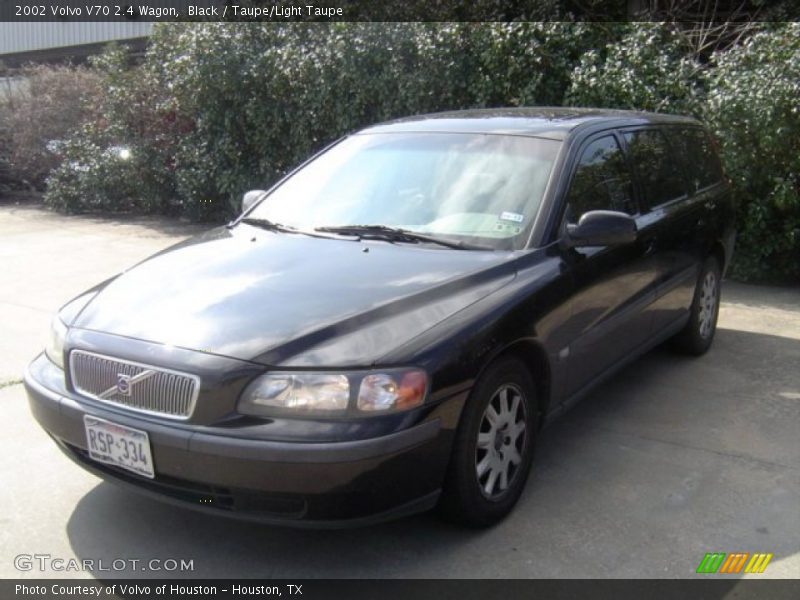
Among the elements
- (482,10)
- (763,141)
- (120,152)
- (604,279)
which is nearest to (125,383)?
(604,279)

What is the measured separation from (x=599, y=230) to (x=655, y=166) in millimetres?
1482

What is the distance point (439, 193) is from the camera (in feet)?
13.4

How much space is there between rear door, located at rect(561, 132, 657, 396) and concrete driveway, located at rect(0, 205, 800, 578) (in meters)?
0.45

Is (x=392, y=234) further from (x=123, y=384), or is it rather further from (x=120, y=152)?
(x=120, y=152)

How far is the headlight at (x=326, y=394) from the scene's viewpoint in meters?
2.82

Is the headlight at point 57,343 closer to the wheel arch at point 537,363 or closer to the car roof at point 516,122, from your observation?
the wheel arch at point 537,363

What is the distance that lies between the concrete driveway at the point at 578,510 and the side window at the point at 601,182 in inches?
47.3

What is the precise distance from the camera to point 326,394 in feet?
9.27

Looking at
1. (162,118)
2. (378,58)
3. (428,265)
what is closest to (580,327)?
(428,265)

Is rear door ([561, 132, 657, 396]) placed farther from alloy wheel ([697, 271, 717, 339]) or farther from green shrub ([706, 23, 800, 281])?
green shrub ([706, 23, 800, 281])

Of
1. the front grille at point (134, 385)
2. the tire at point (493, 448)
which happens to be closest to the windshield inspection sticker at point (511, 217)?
the tire at point (493, 448)

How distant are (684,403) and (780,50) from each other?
3916 mm

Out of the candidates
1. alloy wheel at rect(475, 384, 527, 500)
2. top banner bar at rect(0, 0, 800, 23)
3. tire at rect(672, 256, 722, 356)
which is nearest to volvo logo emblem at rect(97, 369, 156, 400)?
alloy wheel at rect(475, 384, 527, 500)

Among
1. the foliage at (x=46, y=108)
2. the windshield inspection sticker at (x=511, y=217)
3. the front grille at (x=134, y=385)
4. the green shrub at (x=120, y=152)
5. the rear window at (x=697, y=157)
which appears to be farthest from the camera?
the foliage at (x=46, y=108)
